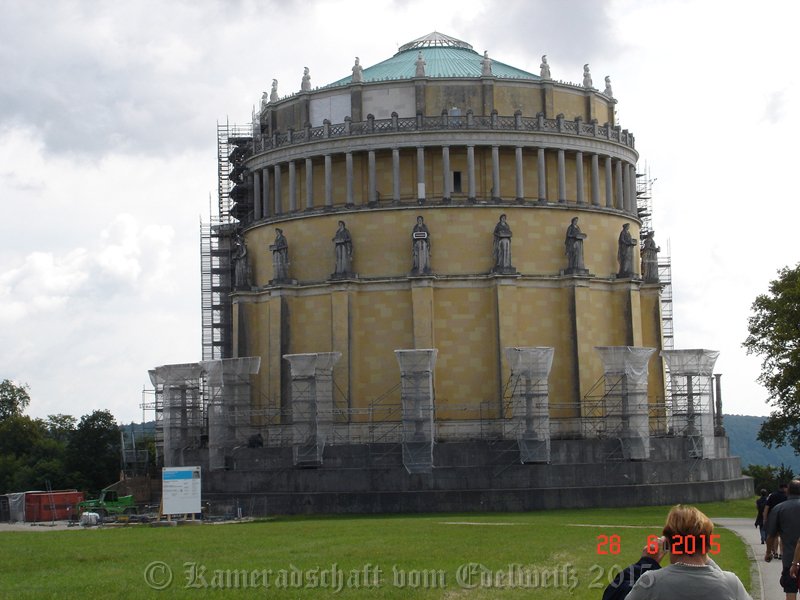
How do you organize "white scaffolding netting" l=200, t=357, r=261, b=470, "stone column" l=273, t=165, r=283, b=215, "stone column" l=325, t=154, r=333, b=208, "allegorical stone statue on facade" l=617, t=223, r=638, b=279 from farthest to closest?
"stone column" l=273, t=165, r=283, b=215 → "allegorical stone statue on facade" l=617, t=223, r=638, b=279 → "stone column" l=325, t=154, r=333, b=208 → "white scaffolding netting" l=200, t=357, r=261, b=470

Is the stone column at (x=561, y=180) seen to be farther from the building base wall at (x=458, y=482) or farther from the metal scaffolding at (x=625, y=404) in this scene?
the building base wall at (x=458, y=482)

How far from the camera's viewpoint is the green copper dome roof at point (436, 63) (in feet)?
235

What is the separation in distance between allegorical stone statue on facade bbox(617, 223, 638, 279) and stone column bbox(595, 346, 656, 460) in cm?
798

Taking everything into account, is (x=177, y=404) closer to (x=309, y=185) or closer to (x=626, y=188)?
(x=309, y=185)

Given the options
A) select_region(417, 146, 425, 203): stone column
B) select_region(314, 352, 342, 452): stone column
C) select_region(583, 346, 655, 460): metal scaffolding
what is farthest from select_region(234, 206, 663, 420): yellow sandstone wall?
select_region(314, 352, 342, 452): stone column

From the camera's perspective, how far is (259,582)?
25156mm

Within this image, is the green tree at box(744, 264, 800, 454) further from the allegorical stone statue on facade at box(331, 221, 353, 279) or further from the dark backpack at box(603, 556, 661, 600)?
the dark backpack at box(603, 556, 661, 600)

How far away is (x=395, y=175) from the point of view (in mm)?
67062

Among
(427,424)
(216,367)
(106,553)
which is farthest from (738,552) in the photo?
→ (216,367)

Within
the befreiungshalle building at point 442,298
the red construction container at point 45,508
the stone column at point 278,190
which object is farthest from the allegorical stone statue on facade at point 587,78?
A: the red construction container at point 45,508

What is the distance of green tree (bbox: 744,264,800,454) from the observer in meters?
59.4

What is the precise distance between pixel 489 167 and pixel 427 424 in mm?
17388

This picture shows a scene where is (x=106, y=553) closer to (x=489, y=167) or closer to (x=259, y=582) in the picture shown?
(x=259, y=582)

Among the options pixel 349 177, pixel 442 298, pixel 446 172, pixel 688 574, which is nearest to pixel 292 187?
pixel 349 177
